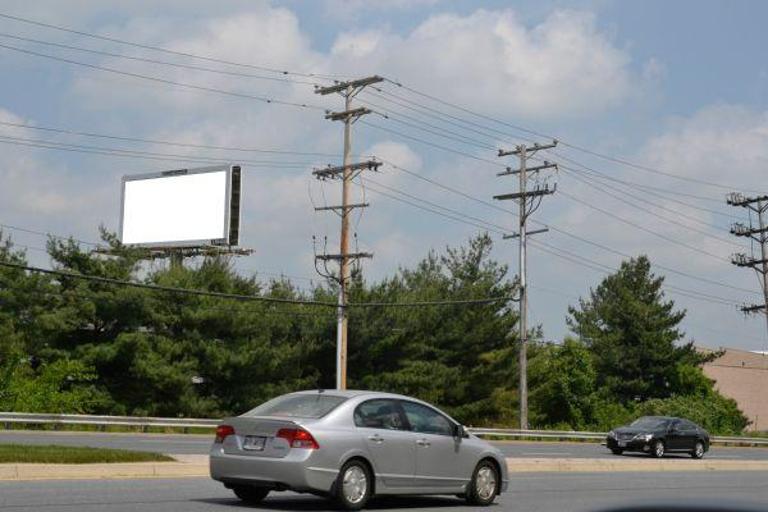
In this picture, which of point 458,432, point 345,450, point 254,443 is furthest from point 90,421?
point 345,450

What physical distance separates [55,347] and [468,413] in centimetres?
2284

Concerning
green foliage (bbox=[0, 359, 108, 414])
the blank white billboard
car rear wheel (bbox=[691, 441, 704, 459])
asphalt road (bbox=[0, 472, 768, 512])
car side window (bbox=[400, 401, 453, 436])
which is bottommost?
asphalt road (bbox=[0, 472, 768, 512])

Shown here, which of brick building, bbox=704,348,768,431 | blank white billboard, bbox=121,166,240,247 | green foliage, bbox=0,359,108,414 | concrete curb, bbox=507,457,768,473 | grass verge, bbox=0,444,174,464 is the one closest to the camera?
grass verge, bbox=0,444,174,464

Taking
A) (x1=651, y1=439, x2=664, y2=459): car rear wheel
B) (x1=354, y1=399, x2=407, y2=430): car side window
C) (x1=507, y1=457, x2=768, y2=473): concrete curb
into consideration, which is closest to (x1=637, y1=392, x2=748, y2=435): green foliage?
(x1=651, y1=439, x2=664, y2=459): car rear wheel

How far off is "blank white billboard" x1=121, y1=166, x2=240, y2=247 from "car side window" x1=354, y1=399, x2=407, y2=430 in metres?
48.7

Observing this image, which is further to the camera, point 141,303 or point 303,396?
point 141,303

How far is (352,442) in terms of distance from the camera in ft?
44.6

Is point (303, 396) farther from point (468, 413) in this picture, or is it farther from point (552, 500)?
point (468, 413)

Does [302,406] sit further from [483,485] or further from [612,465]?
[612,465]

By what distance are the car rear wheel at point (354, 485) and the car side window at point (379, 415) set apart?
508 millimetres

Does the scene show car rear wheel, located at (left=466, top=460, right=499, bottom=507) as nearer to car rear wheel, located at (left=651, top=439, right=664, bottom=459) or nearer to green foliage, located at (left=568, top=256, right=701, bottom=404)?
car rear wheel, located at (left=651, top=439, right=664, bottom=459)

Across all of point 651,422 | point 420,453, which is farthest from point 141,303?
point 420,453

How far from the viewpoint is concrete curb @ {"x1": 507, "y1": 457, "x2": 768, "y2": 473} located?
2420 cm

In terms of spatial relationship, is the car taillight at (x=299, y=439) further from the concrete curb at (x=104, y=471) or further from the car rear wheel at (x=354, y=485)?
the concrete curb at (x=104, y=471)
